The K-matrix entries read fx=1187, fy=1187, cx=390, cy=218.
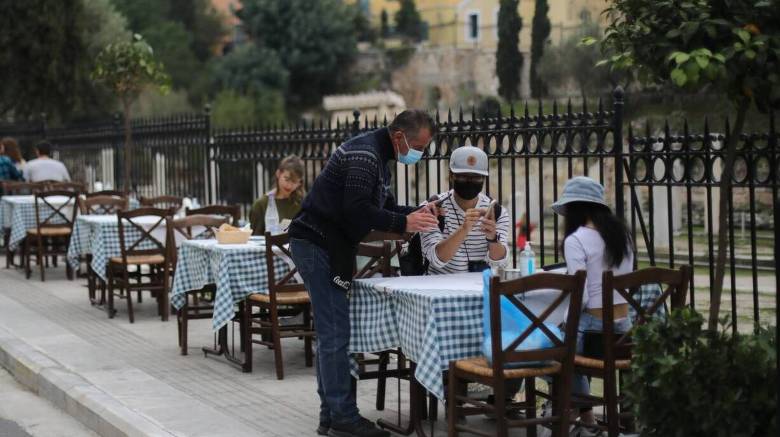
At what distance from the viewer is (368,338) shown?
6.89 meters

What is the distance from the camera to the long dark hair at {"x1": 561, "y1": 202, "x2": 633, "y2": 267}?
20.7ft

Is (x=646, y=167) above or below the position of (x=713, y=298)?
above

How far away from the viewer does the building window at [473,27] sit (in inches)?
3504

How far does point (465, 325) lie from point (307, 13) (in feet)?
265

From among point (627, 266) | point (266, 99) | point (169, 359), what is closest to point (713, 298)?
point (627, 266)

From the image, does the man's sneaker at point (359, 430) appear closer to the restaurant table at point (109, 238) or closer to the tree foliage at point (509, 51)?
the restaurant table at point (109, 238)

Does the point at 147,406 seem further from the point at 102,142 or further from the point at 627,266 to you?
the point at 102,142

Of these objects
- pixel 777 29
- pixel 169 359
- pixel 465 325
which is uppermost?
pixel 777 29

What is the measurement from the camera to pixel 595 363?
6234 mm

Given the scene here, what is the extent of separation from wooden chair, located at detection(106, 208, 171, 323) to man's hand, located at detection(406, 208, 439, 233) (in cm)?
524

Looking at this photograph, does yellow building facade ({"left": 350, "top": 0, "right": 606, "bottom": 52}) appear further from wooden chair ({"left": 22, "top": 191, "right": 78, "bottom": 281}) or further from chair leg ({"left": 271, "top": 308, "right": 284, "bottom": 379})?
chair leg ({"left": 271, "top": 308, "right": 284, "bottom": 379})

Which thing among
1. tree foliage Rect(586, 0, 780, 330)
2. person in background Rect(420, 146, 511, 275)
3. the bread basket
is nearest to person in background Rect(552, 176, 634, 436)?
tree foliage Rect(586, 0, 780, 330)

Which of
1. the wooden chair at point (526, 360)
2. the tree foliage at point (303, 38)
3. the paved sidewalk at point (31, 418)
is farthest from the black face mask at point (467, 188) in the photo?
the tree foliage at point (303, 38)

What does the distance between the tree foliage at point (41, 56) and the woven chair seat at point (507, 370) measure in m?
22.0
